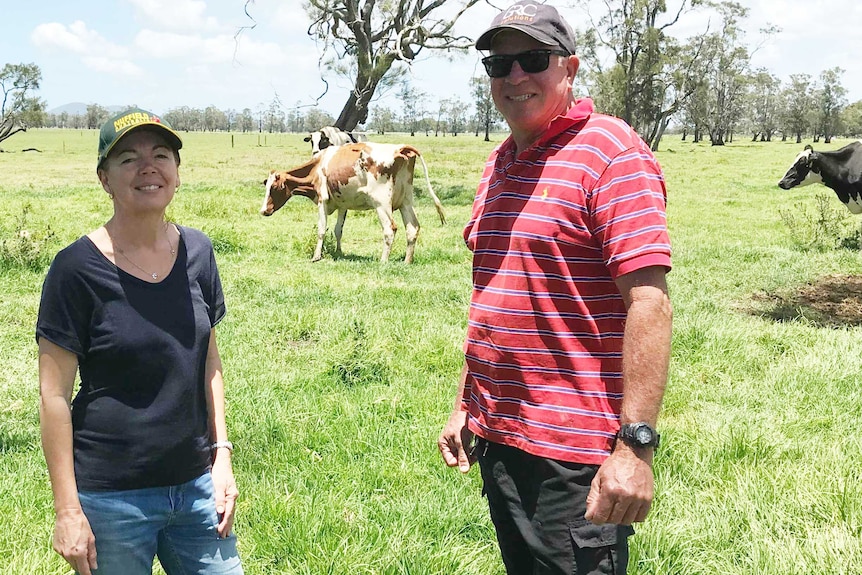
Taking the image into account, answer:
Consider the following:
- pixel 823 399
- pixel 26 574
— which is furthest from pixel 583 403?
pixel 823 399

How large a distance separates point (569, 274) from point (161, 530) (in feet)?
4.86

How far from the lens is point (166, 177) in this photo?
207 cm

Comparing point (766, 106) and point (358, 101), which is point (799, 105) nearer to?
point (766, 106)

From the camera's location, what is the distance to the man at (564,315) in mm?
1729

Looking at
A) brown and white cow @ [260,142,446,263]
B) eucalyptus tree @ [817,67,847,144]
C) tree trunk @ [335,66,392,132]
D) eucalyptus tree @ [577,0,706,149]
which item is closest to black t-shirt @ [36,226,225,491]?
brown and white cow @ [260,142,446,263]

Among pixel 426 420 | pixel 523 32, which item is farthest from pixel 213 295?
pixel 426 420

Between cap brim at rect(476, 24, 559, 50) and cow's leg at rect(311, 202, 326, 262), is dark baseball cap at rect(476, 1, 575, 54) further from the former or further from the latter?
cow's leg at rect(311, 202, 326, 262)

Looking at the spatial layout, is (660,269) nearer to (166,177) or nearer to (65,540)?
(166,177)

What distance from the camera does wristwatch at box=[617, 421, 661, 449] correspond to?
67.1 inches

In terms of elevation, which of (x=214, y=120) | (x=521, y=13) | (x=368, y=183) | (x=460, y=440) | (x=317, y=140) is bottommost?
(x=460, y=440)

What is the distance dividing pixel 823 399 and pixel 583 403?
12.5 feet

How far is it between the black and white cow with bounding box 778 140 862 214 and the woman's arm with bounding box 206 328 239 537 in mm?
11920

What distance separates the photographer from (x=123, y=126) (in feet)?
6.41

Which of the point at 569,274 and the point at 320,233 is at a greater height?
the point at 569,274
